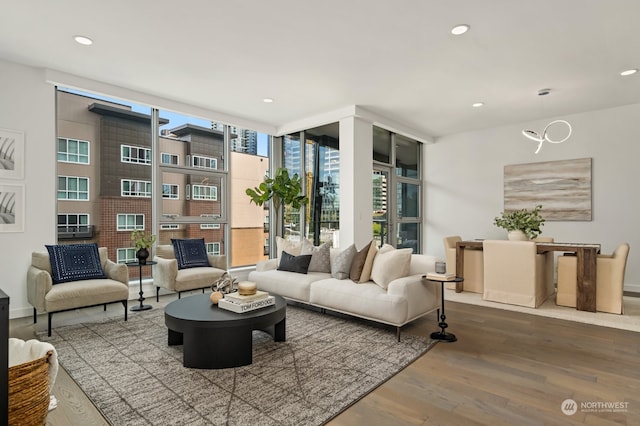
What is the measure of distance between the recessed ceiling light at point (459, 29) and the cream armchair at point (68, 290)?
429 cm

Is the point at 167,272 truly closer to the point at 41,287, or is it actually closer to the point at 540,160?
the point at 41,287

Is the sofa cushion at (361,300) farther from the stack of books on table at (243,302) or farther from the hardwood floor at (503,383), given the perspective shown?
the stack of books on table at (243,302)

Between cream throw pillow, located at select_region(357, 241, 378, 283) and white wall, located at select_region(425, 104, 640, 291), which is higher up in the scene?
white wall, located at select_region(425, 104, 640, 291)

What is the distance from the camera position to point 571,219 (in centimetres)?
607

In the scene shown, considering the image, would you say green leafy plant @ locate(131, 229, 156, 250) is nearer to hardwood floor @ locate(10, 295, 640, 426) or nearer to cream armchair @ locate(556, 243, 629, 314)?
hardwood floor @ locate(10, 295, 640, 426)

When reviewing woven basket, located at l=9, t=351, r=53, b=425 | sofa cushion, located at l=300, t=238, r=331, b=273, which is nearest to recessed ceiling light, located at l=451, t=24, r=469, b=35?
sofa cushion, located at l=300, t=238, r=331, b=273

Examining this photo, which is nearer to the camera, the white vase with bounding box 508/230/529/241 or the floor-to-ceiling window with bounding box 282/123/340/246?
the white vase with bounding box 508/230/529/241

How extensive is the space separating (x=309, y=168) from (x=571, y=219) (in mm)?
4676

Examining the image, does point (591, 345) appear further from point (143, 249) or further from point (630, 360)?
point (143, 249)

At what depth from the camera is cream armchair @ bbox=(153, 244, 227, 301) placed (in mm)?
4516

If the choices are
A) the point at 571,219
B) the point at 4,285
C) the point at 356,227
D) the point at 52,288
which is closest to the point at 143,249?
the point at 52,288

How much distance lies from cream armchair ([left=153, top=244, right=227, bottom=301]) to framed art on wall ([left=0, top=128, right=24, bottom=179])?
5.90 ft

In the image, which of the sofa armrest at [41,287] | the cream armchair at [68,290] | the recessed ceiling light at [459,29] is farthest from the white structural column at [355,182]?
the sofa armrest at [41,287]

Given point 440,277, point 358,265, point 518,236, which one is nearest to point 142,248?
point 358,265
